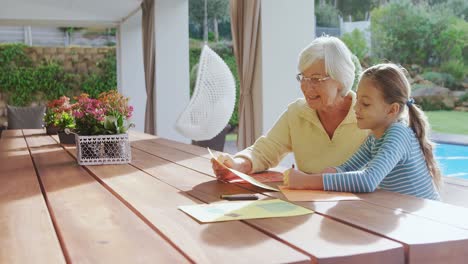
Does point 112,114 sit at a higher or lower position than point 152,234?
higher

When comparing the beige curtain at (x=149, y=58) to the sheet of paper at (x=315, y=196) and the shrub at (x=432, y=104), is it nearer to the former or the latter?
the shrub at (x=432, y=104)

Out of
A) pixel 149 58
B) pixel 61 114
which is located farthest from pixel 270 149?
pixel 149 58

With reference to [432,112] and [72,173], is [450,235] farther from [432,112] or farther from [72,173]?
[432,112]

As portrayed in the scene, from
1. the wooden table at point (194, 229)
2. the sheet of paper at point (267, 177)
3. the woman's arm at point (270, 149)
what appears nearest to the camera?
the wooden table at point (194, 229)

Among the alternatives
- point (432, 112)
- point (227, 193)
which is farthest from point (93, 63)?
point (227, 193)

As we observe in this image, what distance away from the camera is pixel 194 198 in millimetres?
1582

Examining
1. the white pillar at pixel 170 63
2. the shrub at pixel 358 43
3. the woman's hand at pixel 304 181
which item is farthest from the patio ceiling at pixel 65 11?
the woman's hand at pixel 304 181

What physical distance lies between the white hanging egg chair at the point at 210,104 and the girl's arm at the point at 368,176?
10.3 ft

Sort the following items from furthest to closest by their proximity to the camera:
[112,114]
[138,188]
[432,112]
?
[432,112]
[112,114]
[138,188]

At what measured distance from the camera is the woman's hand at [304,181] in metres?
1.64

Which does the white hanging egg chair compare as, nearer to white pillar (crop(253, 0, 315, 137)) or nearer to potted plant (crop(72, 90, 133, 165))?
white pillar (crop(253, 0, 315, 137))

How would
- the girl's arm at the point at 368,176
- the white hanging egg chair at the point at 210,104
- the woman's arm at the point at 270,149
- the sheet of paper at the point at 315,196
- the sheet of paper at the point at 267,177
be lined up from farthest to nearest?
the white hanging egg chair at the point at 210,104 < the woman's arm at the point at 270,149 < the sheet of paper at the point at 267,177 < the girl's arm at the point at 368,176 < the sheet of paper at the point at 315,196

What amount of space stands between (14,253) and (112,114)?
1.38 meters

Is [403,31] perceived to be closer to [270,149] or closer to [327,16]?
[327,16]
